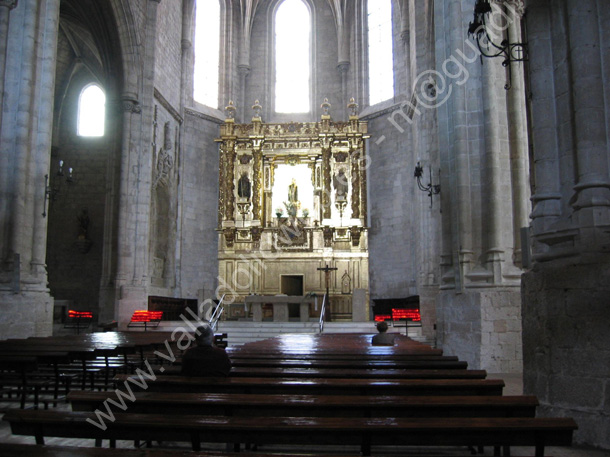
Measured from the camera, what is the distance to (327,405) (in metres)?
3.56

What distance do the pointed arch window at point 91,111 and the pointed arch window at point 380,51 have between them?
11.6 m

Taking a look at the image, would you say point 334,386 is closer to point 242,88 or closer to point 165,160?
point 165,160

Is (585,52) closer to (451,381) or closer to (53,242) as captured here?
(451,381)

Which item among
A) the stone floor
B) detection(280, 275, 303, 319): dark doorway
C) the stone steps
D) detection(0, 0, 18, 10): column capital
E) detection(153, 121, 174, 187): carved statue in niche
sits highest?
detection(0, 0, 18, 10): column capital

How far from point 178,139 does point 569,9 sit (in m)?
A: 19.0

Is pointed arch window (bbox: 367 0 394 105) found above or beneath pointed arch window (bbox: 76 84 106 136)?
above

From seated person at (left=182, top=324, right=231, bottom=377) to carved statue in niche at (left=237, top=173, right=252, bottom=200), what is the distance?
723 inches

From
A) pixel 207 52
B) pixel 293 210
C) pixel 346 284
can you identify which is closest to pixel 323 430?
pixel 346 284

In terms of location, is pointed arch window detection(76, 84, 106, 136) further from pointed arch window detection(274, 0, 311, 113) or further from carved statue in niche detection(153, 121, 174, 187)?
pointed arch window detection(274, 0, 311, 113)

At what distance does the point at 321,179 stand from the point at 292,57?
750 centimetres

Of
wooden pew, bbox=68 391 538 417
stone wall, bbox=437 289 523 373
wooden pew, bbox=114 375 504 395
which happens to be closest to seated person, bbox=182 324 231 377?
wooden pew, bbox=114 375 504 395

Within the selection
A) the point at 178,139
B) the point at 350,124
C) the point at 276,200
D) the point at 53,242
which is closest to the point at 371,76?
the point at 350,124

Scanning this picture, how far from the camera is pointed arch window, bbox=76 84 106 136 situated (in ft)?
74.7

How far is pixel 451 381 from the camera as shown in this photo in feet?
14.4
